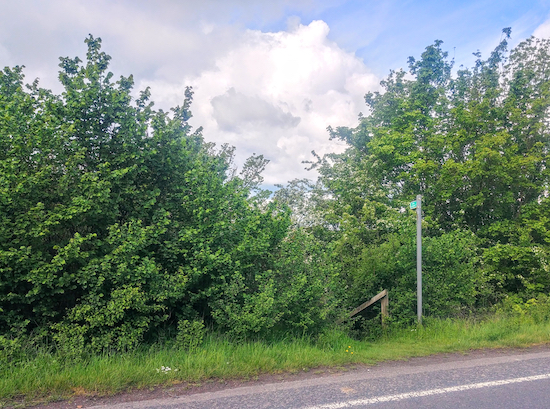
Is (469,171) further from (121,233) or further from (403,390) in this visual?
(121,233)

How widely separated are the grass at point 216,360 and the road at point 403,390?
0.44 metres

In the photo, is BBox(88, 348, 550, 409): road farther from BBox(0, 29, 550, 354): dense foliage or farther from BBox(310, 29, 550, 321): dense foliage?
BBox(310, 29, 550, 321): dense foliage

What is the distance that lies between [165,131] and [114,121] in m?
0.83

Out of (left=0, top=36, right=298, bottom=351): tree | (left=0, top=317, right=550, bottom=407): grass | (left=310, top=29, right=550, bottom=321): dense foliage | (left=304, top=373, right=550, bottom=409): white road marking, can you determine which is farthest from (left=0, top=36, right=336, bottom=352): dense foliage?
(left=310, top=29, right=550, bottom=321): dense foliage

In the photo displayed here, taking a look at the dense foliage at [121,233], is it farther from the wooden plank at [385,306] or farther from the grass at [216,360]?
the wooden plank at [385,306]

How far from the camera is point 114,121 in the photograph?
599 centimetres

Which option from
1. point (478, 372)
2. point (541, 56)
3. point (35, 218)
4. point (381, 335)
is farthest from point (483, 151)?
point (35, 218)

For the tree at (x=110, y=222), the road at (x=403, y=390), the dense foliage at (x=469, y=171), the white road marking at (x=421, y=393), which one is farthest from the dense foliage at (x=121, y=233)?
the dense foliage at (x=469, y=171)

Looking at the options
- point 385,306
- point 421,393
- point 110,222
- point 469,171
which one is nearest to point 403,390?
point 421,393

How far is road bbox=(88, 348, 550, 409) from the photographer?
3631 millimetres

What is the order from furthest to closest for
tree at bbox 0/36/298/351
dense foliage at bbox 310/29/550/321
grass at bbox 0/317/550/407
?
dense foliage at bbox 310/29/550/321
tree at bbox 0/36/298/351
grass at bbox 0/317/550/407

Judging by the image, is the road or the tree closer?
the road

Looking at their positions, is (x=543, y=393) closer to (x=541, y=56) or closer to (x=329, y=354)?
(x=329, y=354)

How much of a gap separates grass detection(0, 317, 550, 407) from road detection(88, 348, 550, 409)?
17.4 inches
